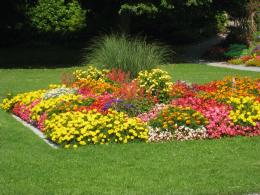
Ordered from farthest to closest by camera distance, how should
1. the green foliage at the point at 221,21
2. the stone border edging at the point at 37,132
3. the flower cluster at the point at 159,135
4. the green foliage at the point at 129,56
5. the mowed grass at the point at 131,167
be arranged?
the green foliage at the point at 221,21 < the green foliage at the point at 129,56 < the flower cluster at the point at 159,135 < the stone border edging at the point at 37,132 < the mowed grass at the point at 131,167

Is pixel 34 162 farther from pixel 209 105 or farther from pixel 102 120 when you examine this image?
pixel 209 105

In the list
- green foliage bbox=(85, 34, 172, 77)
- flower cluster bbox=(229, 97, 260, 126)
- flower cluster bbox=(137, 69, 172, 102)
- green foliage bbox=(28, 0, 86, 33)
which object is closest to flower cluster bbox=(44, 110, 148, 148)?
flower cluster bbox=(229, 97, 260, 126)

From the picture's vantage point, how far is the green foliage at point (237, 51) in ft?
81.8

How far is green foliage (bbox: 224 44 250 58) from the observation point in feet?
81.8

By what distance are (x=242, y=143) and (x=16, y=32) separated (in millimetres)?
23436

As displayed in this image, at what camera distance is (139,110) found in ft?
33.0

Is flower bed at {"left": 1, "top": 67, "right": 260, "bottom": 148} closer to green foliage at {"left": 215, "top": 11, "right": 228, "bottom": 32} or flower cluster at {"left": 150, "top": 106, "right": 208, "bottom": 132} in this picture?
flower cluster at {"left": 150, "top": 106, "right": 208, "bottom": 132}

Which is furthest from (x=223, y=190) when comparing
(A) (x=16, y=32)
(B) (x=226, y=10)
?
(A) (x=16, y=32)

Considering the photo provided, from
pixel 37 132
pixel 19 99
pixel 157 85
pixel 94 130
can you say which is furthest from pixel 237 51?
pixel 94 130

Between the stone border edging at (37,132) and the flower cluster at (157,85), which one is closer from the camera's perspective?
the stone border edging at (37,132)

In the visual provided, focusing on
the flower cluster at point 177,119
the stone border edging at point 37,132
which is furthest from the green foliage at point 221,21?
the flower cluster at point 177,119

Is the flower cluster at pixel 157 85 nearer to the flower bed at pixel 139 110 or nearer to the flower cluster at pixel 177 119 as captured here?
the flower bed at pixel 139 110

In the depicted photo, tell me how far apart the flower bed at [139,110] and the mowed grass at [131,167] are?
0.30 m

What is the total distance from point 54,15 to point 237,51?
8.89m
